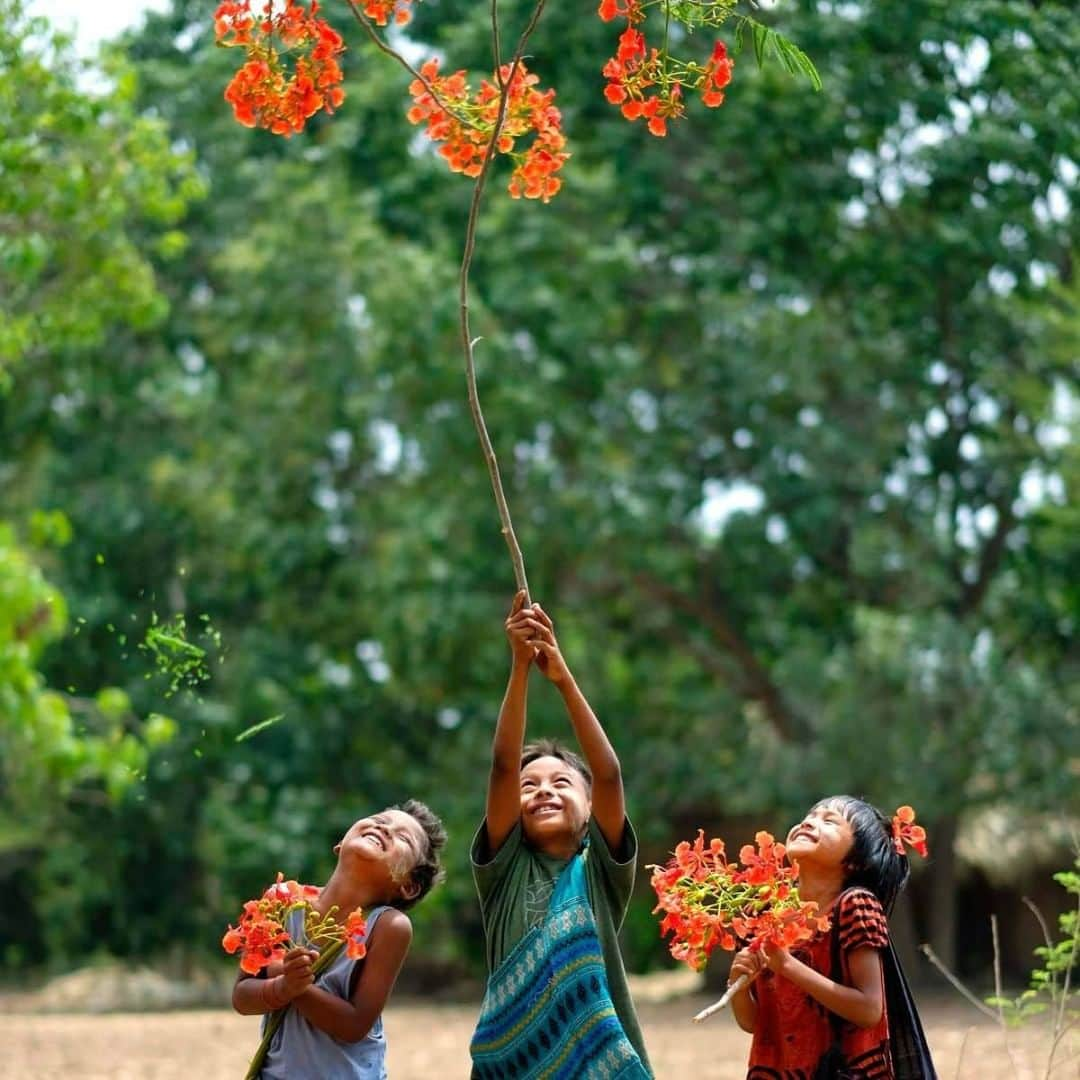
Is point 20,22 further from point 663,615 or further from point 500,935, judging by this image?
point 663,615

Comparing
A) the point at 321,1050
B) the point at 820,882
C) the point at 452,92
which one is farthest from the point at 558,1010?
the point at 452,92

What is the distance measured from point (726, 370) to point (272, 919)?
10.9 meters

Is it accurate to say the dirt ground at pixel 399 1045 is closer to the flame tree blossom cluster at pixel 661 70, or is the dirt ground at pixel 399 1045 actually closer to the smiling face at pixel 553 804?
the smiling face at pixel 553 804

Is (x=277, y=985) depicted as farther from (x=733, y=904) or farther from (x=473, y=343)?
(x=473, y=343)

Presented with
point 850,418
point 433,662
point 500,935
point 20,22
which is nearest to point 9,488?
point 433,662

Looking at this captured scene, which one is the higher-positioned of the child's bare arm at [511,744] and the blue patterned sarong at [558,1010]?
the child's bare arm at [511,744]

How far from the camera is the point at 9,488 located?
1820 cm

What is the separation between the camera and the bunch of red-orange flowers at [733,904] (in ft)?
Result: 10.7

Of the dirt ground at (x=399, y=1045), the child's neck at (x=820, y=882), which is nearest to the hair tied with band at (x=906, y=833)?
the child's neck at (x=820, y=882)

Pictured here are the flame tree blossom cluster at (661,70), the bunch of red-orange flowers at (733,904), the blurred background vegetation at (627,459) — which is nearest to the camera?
the bunch of red-orange flowers at (733,904)

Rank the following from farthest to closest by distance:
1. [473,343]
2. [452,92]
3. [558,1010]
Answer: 1. [452,92]
2. [473,343]
3. [558,1010]

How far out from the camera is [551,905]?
3.48 metres

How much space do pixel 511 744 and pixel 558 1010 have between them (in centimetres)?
49

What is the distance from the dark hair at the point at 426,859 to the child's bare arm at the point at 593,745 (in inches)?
15.2
